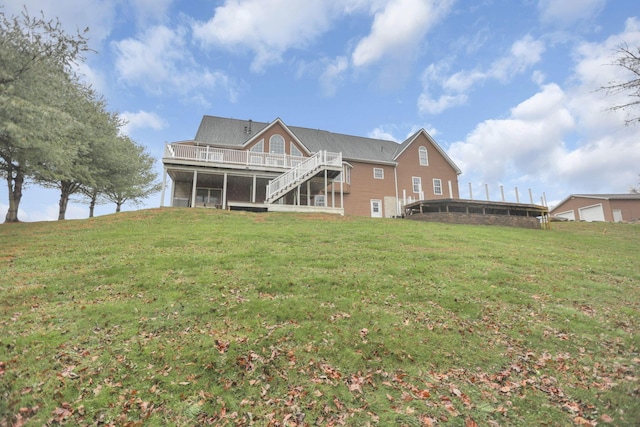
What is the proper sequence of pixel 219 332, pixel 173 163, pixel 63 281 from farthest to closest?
pixel 173 163 → pixel 63 281 → pixel 219 332

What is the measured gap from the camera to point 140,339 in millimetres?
5207

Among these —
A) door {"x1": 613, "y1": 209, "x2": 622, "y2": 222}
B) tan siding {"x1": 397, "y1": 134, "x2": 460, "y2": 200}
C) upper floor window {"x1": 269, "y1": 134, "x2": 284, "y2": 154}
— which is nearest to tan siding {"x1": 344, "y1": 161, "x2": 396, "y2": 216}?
tan siding {"x1": 397, "y1": 134, "x2": 460, "y2": 200}

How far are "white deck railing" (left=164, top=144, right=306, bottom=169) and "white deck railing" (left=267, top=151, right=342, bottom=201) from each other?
827 mm

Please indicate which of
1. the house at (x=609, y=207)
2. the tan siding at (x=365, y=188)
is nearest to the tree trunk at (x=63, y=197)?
the tan siding at (x=365, y=188)

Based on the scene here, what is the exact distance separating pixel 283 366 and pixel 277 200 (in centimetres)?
1714

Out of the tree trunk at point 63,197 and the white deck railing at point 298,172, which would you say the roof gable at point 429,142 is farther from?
the tree trunk at point 63,197

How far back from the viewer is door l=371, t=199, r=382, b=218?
29.2m

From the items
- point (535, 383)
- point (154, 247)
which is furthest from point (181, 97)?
point (535, 383)

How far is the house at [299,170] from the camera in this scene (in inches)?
830

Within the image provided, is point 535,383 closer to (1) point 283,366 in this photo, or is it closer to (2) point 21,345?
(1) point 283,366

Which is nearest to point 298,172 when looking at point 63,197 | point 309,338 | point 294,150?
point 294,150

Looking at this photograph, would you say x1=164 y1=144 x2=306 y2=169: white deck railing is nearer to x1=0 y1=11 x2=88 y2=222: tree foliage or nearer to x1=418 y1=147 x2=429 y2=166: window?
x1=0 y1=11 x2=88 y2=222: tree foliage

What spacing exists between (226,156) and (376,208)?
14389 mm

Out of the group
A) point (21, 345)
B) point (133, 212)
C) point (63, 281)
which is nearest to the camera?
point (21, 345)
